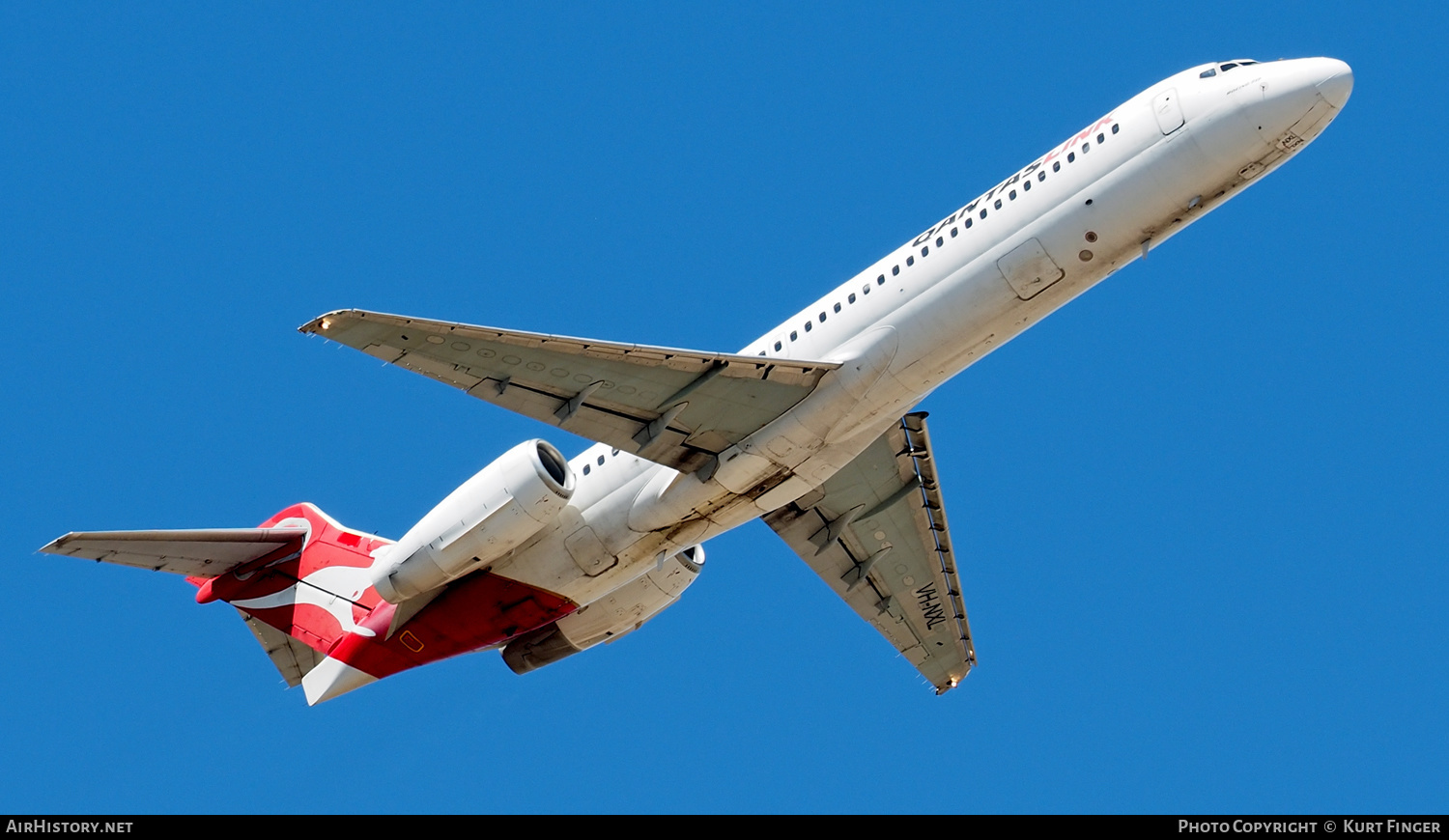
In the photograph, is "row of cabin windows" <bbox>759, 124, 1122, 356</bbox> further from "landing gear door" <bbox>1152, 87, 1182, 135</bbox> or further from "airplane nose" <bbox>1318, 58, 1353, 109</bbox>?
"airplane nose" <bbox>1318, 58, 1353, 109</bbox>

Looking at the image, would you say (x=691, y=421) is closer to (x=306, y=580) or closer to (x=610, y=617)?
(x=610, y=617)

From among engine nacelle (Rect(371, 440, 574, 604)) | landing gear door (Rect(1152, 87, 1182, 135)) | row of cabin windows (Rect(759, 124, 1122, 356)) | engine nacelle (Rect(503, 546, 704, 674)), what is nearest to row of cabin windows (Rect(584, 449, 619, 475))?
engine nacelle (Rect(371, 440, 574, 604))

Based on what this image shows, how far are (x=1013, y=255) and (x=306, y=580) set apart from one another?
17693mm

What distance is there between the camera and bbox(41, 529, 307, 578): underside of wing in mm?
33281

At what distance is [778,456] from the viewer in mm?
32344

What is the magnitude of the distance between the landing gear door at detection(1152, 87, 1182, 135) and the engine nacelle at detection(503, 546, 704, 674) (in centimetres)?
1318

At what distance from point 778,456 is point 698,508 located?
205 centimetres

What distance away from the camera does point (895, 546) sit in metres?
39.4

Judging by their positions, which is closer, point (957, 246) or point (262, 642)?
point (957, 246)

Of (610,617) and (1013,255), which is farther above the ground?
(1013,255)

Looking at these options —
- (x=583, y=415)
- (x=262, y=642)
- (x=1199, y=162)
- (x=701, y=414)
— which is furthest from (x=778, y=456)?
(x=262, y=642)

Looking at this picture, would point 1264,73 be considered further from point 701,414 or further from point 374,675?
point 374,675

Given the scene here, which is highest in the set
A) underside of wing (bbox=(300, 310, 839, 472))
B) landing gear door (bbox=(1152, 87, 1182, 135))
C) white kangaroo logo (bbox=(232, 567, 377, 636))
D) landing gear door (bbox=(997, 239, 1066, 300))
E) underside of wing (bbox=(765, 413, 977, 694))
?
landing gear door (bbox=(1152, 87, 1182, 135))

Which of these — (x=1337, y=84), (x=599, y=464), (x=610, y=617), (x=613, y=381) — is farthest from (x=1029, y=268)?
(x=610, y=617)
